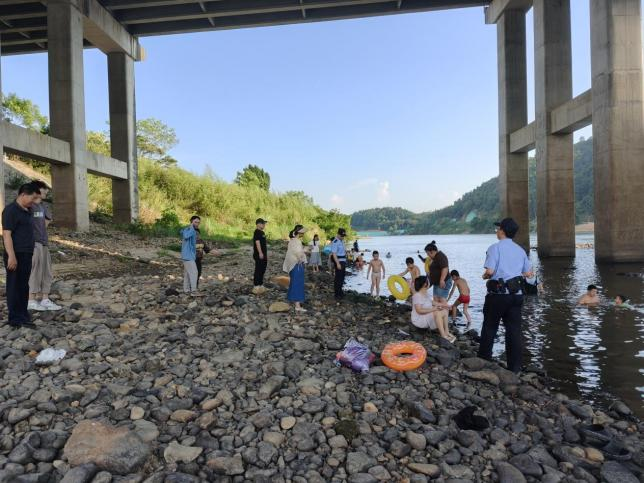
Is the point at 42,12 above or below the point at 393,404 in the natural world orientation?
above

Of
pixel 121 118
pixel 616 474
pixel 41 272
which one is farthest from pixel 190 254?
pixel 121 118

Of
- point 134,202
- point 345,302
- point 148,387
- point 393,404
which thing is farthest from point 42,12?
point 393,404

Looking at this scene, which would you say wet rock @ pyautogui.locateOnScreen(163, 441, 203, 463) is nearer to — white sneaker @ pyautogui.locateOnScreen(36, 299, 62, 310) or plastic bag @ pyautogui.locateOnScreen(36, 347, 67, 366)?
plastic bag @ pyautogui.locateOnScreen(36, 347, 67, 366)

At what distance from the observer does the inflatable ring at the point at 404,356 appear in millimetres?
5465

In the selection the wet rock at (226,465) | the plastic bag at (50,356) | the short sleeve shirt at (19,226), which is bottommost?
the wet rock at (226,465)

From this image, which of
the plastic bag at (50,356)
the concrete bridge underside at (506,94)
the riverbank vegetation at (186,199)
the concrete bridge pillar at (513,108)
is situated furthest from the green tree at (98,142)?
the plastic bag at (50,356)

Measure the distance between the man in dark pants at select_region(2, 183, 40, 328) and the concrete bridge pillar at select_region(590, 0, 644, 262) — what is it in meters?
21.9

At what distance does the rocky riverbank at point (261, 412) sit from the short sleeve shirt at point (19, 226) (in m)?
1.16

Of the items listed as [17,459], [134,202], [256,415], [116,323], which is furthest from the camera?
[134,202]

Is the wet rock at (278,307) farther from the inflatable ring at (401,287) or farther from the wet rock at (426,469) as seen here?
the wet rock at (426,469)

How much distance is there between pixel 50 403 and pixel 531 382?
5.39m

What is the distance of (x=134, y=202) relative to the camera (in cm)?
2775

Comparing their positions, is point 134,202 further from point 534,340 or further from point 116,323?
point 534,340

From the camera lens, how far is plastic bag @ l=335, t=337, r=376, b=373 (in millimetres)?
5352
